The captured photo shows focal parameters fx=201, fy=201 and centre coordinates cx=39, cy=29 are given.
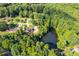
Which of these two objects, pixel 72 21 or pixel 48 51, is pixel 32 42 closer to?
pixel 48 51

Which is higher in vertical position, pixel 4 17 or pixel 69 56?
pixel 4 17

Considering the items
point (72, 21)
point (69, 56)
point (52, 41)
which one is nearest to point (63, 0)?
point (72, 21)

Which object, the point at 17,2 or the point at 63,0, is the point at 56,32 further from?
→ the point at 17,2

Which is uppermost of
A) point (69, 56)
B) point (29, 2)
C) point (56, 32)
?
point (29, 2)

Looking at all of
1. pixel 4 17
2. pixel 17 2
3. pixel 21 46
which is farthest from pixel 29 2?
pixel 21 46

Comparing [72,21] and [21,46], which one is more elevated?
[72,21]

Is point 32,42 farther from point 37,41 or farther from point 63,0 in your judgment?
point 63,0
